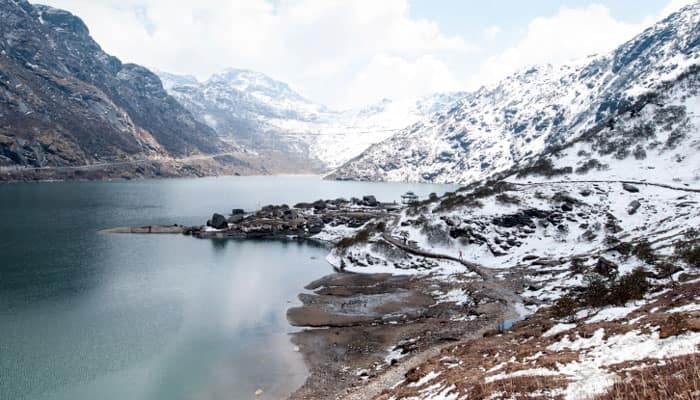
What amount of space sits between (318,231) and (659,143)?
8844 centimetres

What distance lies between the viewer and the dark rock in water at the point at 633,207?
7126 centimetres

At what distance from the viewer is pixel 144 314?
50.9 m

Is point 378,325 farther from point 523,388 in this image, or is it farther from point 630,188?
point 630,188

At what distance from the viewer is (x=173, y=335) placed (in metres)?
44.7

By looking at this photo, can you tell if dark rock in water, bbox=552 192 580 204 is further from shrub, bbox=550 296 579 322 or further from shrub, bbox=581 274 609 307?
shrub, bbox=550 296 579 322

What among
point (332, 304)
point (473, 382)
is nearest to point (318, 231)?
point (332, 304)

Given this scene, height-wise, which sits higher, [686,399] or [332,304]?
[686,399]

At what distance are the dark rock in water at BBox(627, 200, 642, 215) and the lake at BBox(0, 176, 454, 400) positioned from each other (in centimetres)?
5567

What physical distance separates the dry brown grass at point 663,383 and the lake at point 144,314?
2580cm

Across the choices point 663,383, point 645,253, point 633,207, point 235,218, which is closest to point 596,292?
point 645,253

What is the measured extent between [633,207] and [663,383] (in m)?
73.9

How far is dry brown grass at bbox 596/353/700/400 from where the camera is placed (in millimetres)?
9625

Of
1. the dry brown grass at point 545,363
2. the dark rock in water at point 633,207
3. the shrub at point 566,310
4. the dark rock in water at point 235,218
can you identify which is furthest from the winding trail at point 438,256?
the dark rock in water at point 235,218

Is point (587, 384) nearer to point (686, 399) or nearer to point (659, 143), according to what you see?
point (686, 399)
